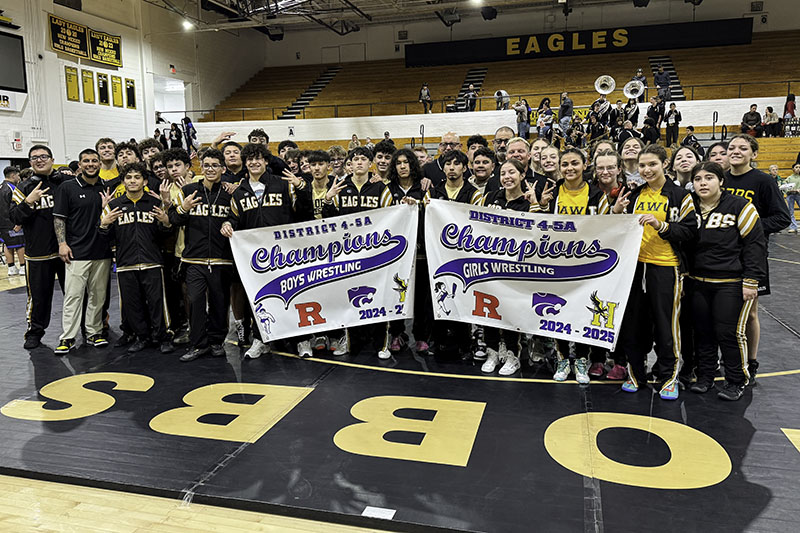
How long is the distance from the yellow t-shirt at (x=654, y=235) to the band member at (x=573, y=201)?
31 centimetres

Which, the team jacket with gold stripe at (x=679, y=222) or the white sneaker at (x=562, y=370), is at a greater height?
the team jacket with gold stripe at (x=679, y=222)

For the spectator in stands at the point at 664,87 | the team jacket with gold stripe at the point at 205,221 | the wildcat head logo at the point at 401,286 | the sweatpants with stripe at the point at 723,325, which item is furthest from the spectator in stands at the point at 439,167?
the spectator in stands at the point at 664,87

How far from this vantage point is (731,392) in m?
4.29

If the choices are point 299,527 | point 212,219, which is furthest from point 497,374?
point 212,219

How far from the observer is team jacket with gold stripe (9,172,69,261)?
5816mm

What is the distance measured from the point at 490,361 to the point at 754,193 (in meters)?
2.68

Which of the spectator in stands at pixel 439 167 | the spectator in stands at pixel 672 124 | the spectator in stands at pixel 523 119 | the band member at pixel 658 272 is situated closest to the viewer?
the band member at pixel 658 272

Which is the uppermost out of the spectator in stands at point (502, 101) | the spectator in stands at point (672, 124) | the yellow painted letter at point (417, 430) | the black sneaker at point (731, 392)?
the spectator in stands at point (502, 101)

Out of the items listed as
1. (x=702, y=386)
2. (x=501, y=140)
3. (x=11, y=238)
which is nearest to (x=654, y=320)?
(x=702, y=386)

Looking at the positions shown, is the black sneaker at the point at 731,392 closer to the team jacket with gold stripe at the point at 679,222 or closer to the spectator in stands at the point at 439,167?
the team jacket with gold stripe at the point at 679,222

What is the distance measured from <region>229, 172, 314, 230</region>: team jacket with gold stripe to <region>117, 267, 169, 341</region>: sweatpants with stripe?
1064 mm

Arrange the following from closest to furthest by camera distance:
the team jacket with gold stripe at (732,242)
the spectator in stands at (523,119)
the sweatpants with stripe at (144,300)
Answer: the team jacket with gold stripe at (732,242) < the sweatpants with stripe at (144,300) < the spectator in stands at (523,119)

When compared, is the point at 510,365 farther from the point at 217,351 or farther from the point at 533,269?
the point at 217,351

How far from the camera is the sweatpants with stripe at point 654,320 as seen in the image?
170 inches
